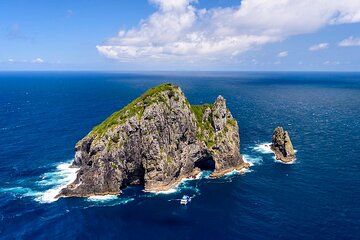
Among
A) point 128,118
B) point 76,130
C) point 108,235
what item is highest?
point 128,118

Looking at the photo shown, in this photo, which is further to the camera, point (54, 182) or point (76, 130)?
point (76, 130)

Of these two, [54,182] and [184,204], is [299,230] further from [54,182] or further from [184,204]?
[54,182]

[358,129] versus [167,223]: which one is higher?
[358,129]

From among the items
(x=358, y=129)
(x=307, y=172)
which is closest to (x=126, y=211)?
(x=307, y=172)

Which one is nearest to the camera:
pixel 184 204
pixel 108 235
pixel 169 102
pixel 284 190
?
pixel 108 235

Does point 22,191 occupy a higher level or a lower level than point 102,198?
higher

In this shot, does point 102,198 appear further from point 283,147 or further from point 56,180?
point 283,147

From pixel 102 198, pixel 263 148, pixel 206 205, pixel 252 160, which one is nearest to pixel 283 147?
pixel 263 148
